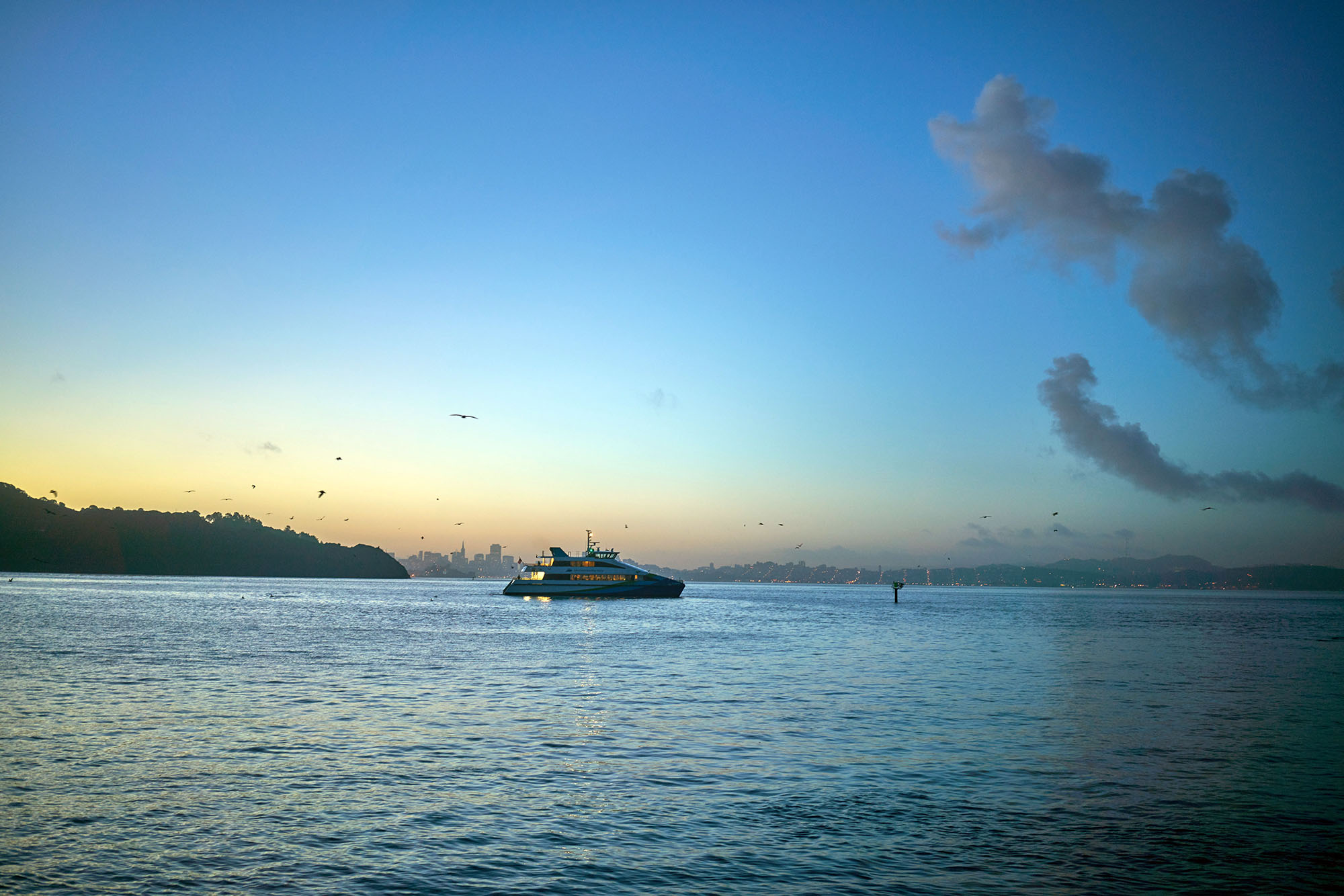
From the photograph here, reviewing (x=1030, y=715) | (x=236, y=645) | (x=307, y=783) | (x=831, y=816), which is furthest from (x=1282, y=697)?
(x=236, y=645)

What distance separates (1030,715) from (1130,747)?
6.58m

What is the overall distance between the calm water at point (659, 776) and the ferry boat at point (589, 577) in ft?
357

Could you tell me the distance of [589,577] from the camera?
164750mm

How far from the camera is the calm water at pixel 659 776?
15945 mm

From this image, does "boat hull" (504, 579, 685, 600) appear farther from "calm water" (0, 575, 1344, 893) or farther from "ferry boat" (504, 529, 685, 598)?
"calm water" (0, 575, 1344, 893)

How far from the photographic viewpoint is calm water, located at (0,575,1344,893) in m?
15.9

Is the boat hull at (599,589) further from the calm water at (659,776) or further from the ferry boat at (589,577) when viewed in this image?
the calm water at (659,776)

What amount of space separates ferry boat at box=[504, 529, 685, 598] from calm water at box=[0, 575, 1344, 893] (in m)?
109

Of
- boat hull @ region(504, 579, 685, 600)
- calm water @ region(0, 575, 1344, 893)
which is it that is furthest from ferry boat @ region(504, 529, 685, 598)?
calm water @ region(0, 575, 1344, 893)

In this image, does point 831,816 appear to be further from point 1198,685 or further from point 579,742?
point 1198,685

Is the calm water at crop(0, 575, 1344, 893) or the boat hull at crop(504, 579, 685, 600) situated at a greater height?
the calm water at crop(0, 575, 1344, 893)

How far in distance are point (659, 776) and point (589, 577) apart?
143081 mm

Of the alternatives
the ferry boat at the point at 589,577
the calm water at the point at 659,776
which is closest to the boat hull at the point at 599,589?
the ferry boat at the point at 589,577

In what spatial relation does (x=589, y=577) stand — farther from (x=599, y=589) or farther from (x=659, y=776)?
(x=659, y=776)
